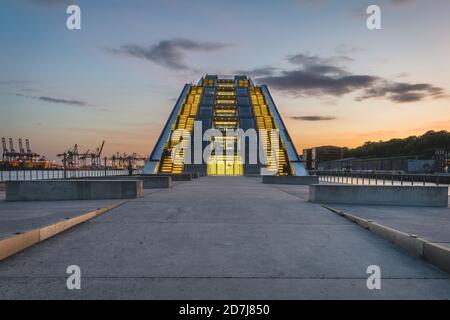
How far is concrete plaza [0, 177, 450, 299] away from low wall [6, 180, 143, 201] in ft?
19.9

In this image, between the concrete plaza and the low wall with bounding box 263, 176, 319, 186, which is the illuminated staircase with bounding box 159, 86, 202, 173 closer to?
the low wall with bounding box 263, 176, 319, 186

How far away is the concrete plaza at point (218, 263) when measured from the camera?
4465mm

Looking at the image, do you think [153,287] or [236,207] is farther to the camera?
[236,207]

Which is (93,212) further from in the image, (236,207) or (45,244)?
(236,207)

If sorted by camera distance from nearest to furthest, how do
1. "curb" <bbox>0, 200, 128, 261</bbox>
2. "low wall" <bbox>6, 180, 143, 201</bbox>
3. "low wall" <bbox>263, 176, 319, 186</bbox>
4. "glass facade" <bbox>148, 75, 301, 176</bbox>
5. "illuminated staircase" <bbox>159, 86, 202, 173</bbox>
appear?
1. "curb" <bbox>0, 200, 128, 261</bbox>
2. "low wall" <bbox>6, 180, 143, 201</bbox>
3. "low wall" <bbox>263, 176, 319, 186</bbox>
4. "illuminated staircase" <bbox>159, 86, 202, 173</bbox>
5. "glass facade" <bbox>148, 75, 301, 176</bbox>

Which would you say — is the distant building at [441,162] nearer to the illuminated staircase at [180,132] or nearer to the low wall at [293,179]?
the low wall at [293,179]

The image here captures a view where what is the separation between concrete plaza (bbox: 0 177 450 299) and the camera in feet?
14.6

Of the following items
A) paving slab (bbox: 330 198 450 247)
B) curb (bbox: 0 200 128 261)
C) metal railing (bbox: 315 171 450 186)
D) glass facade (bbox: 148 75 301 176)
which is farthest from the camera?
glass facade (bbox: 148 75 301 176)

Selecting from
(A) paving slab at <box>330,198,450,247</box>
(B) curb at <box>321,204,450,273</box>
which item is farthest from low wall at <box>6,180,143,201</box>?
(B) curb at <box>321,204,450,273</box>

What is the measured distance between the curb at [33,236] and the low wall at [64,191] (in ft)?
18.7

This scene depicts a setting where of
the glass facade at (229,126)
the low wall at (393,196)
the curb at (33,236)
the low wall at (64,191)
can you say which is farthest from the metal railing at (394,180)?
the curb at (33,236)
